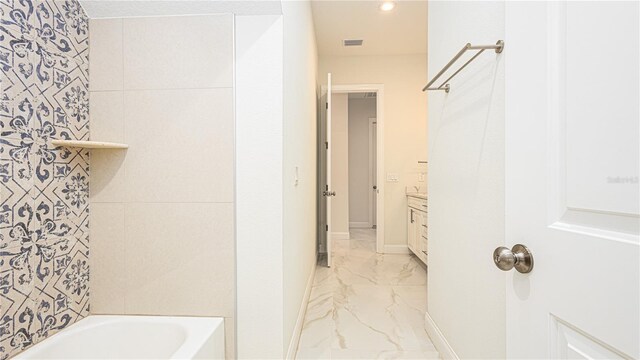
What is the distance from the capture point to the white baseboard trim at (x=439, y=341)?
1.57 m

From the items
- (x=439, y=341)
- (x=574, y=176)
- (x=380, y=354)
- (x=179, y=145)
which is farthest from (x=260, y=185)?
(x=439, y=341)

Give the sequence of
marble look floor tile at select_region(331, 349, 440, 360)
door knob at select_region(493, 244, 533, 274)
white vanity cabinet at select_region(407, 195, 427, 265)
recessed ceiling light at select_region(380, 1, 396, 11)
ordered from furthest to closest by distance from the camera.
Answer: white vanity cabinet at select_region(407, 195, 427, 265)
recessed ceiling light at select_region(380, 1, 396, 11)
marble look floor tile at select_region(331, 349, 440, 360)
door knob at select_region(493, 244, 533, 274)

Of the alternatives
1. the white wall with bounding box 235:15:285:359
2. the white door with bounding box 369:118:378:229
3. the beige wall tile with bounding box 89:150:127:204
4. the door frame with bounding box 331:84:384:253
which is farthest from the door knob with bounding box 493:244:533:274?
the white door with bounding box 369:118:378:229

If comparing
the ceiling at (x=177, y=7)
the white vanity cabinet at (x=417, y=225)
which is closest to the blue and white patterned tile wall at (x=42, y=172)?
the ceiling at (x=177, y=7)

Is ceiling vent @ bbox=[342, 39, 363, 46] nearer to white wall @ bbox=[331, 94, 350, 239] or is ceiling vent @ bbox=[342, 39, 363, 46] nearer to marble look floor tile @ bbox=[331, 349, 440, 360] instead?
white wall @ bbox=[331, 94, 350, 239]

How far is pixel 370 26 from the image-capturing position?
3195 mm

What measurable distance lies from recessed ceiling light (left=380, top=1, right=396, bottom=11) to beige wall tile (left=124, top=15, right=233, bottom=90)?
198cm

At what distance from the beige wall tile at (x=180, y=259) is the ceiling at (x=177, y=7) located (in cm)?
92

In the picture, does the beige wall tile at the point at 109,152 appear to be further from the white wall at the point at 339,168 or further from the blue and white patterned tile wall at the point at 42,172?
the white wall at the point at 339,168

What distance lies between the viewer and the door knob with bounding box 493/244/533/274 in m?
0.63

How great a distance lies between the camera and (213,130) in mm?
1388

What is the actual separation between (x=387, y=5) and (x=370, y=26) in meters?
0.42

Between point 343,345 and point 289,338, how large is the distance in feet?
1.46

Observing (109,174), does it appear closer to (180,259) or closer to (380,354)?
(180,259)
